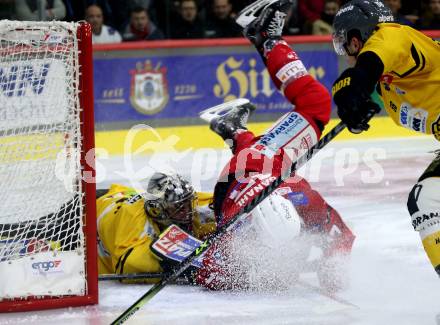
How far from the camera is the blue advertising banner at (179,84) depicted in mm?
6855

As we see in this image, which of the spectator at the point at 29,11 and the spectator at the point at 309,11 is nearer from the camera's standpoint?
the spectator at the point at 29,11

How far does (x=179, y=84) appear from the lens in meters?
7.06

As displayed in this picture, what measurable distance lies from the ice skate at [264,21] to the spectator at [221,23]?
2.82m

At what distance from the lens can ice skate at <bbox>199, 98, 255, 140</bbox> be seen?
4.62 meters

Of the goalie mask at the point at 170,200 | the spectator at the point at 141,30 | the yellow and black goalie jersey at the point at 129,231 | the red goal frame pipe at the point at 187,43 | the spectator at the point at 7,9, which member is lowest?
the yellow and black goalie jersey at the point at 129,231

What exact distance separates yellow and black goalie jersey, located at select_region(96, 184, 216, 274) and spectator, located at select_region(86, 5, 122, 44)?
307cm

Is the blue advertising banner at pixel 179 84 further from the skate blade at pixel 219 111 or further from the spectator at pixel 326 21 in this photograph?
the skate blade at pixel 219 111

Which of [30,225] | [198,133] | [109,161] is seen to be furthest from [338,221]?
[198,133]

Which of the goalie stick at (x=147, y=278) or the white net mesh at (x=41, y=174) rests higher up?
the white net mesh at (x=41, y=174)

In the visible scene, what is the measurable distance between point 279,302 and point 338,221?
19.3 inches

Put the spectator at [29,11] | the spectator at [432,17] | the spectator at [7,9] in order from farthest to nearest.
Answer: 1. the spectator at [432,17]
2. the spectator at [7,9]
3. the spectator at [29,11]

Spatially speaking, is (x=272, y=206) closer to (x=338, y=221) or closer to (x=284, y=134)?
(x=338, y=221)

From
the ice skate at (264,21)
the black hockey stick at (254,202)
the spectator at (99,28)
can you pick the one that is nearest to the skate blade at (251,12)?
the ice skate at (264,21)

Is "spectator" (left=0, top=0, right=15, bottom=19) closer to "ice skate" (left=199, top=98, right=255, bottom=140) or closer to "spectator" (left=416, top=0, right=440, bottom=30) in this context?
"ice skate" (left=199, top=98, right=255, bottom=140)
